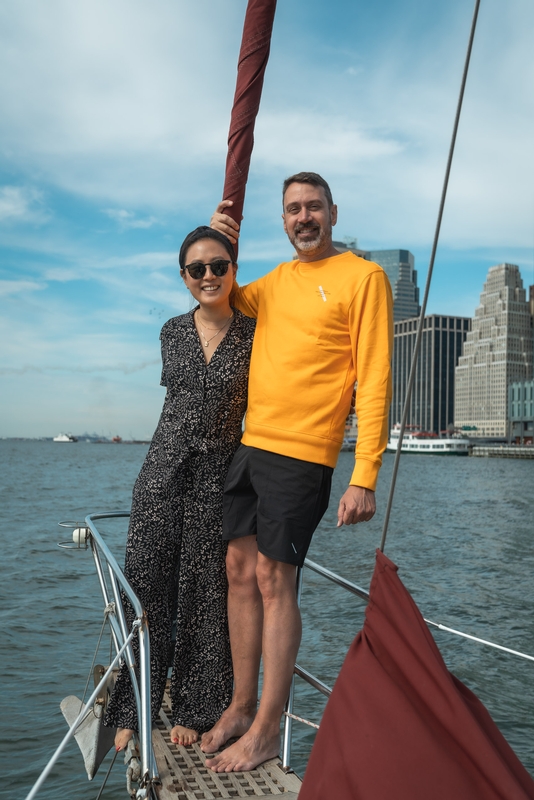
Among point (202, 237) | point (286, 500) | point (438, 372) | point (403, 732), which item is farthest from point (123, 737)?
point (438, 372)

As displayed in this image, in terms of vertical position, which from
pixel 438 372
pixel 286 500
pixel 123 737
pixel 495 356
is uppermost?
pixel 495 356

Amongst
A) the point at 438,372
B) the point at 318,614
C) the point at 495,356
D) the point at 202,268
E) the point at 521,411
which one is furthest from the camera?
the point at 438,372

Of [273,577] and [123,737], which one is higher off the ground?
[273,577]

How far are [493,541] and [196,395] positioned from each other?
20.8m

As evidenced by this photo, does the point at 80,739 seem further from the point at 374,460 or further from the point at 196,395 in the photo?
the point at 374,460

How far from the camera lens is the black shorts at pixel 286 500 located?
3.02 meters

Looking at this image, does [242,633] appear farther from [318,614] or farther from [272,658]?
[318,614]

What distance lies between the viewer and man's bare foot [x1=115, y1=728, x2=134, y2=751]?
330cm

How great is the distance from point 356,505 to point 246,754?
116 centimetres

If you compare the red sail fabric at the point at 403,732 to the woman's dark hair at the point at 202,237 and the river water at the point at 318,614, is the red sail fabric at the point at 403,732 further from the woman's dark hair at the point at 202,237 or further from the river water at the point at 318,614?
the river water at the point at 318,614

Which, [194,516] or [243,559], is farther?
[194,516]

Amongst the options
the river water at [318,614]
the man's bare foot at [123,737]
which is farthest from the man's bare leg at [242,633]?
the river water at [318,614]

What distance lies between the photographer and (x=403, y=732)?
6.37ft

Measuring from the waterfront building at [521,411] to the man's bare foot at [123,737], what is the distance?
134 metres
